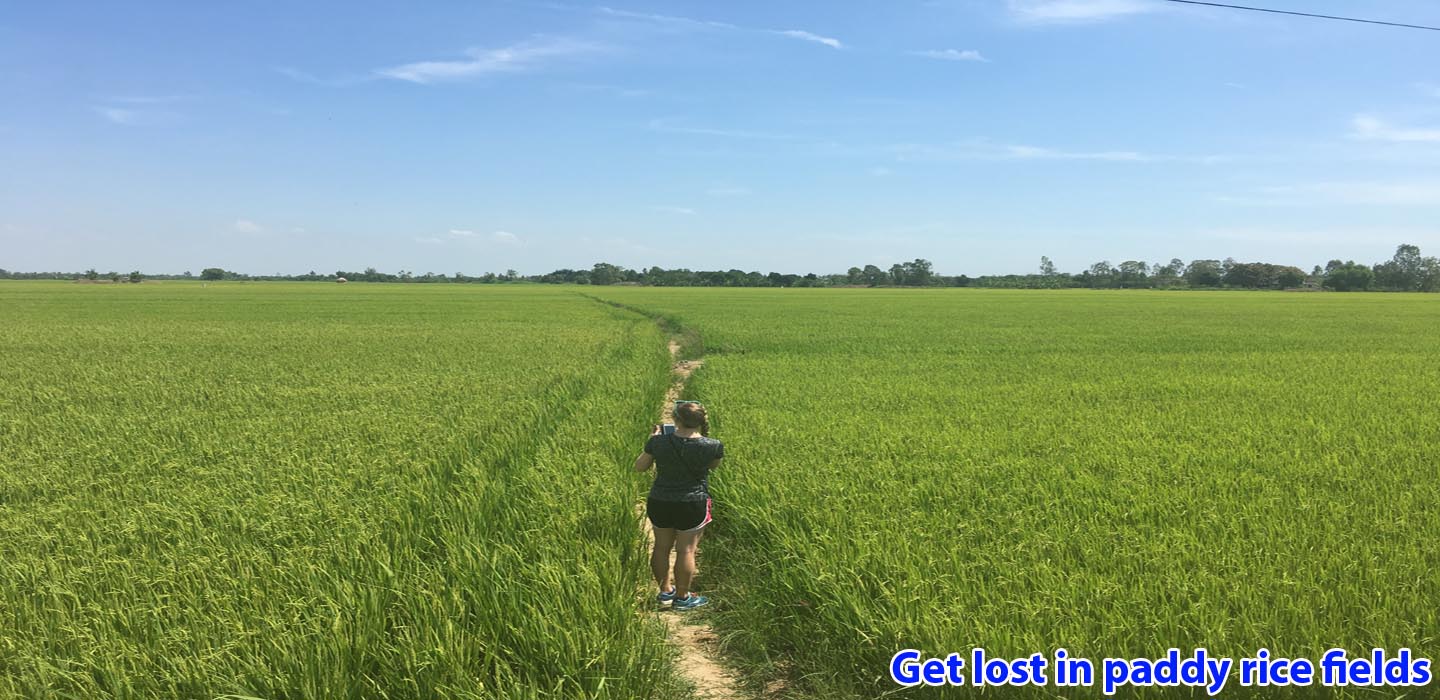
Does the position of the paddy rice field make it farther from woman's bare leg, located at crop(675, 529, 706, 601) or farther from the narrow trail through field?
woman's bare leg, located at crop(675, 529, 706, 601)

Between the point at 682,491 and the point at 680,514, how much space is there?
0.14 meters

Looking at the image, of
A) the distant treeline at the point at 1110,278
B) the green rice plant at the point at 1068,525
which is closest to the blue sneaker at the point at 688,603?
the green rice plant at the point at 1068,525

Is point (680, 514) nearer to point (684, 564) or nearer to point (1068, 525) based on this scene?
point (684, 564)

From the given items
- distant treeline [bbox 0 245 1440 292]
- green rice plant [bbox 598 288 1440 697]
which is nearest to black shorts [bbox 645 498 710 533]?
green rice plant [bbox 598 288 1440 697]

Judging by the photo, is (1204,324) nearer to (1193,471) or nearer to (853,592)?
(1193,471)

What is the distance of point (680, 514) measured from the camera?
4246 millimetres

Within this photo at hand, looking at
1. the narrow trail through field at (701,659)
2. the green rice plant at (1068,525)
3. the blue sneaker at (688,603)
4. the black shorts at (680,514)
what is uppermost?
the black shorts at (680,514)

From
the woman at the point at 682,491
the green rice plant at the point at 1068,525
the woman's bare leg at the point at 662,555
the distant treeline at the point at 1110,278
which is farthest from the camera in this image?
the distant treeline at the point at 1110,278

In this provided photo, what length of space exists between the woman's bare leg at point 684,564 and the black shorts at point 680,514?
0.18ft

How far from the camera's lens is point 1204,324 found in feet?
94.4

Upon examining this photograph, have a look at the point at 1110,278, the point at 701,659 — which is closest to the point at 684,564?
the point at 701,659

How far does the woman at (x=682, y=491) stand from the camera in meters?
4.20

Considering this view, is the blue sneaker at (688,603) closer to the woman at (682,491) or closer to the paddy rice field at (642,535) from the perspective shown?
the woman at (682,491)

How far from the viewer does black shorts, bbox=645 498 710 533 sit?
13.9 feet
